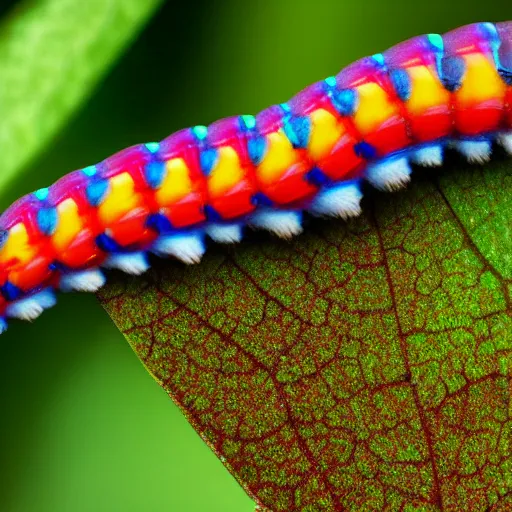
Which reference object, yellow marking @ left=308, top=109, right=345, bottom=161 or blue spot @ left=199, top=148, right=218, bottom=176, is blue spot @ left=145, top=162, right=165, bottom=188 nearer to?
blue spot @ left=199, top=148, right=218, bottom=176

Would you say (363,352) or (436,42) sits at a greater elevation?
(436,42)

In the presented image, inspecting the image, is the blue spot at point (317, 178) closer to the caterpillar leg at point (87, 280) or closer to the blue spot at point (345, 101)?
the blue spot at point (345, 101)

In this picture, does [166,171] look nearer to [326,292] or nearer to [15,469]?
[326,292]

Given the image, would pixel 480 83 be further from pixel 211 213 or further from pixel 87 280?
pixel 87 280

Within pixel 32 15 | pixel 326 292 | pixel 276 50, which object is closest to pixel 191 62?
pixel 276 50

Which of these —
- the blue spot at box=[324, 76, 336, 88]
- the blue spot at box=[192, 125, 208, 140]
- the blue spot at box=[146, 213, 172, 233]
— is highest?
the blue spot at box=[324, 76, 336, 88]

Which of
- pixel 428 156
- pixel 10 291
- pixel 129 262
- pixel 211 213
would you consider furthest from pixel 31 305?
pixel 428 156

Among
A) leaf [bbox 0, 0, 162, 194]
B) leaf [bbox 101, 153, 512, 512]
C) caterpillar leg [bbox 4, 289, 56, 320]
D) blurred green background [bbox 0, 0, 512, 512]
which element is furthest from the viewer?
blurred green background [bbox 0, 0, 512, 512]

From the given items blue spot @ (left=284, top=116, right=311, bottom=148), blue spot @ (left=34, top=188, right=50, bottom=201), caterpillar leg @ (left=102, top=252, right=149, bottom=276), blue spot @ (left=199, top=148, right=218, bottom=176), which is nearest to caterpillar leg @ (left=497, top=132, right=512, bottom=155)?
blue spot @ (left=284, top=116, right=311, bottom=148)
